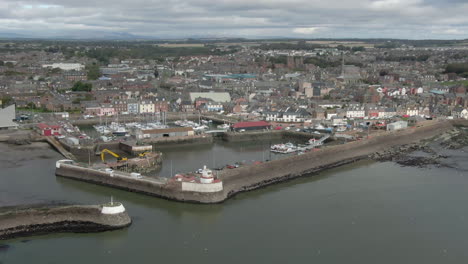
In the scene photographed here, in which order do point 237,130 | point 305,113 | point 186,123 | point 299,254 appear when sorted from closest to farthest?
point 299,254 → point 237,130 → point 186,123 → point 305,113

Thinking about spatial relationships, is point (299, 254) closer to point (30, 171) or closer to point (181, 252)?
point (181, 252)

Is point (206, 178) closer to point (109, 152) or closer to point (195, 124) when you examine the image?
point (109, 152)

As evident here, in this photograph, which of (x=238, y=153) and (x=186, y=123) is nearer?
(x=238, y=153)

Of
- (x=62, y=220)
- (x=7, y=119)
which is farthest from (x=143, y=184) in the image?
(x=7, y=119)

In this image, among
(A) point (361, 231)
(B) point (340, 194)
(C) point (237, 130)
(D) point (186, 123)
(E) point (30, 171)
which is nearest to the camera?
(A) point (361, 231)

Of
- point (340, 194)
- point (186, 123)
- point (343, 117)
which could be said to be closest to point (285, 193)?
point (340, 194)

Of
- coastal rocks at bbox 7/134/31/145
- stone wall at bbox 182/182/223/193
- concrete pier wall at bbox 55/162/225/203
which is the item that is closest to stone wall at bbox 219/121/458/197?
stone wall at bbox 182/182/223/193

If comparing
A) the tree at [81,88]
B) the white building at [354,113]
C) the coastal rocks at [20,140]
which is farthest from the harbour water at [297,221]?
the tree at [81,88]
